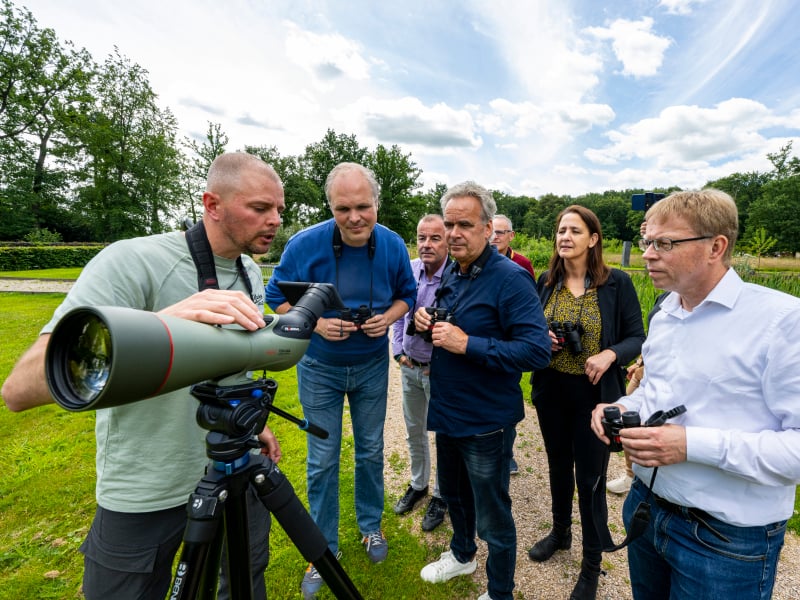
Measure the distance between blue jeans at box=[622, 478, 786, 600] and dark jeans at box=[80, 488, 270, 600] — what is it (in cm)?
212

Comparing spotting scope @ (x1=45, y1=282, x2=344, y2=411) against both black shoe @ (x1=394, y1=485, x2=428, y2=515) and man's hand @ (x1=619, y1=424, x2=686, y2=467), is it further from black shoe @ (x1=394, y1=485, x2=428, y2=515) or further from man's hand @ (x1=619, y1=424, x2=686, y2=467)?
black shoe @ (x1=394, y1=485, x2=428, y2=515)

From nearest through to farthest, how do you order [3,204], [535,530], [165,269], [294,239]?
1. [165,269]
2. [294,239]
3. [535,530]
4. [3,204]

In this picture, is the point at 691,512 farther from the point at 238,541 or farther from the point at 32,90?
the point at 32,90

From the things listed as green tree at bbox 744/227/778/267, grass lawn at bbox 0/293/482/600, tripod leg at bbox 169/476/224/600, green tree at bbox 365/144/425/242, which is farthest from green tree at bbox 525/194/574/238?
tripod leg at bbox 169/476/224/600

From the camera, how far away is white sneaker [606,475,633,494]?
371 centimetres

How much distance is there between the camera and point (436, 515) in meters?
3.40

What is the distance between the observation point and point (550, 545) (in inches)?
118

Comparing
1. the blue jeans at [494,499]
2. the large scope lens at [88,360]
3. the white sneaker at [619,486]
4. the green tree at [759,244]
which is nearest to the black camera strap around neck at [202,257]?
the large scope lens at [88,360]

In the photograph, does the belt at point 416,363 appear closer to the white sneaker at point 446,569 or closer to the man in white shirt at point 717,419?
the white sneaker at point 446,569

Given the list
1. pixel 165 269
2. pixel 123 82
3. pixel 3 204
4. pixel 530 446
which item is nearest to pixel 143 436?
pixel 165 269

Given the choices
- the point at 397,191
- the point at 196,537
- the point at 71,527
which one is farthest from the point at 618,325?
the point at 397,191

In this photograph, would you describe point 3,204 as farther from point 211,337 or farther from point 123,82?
point 211,337

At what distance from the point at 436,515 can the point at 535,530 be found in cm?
90

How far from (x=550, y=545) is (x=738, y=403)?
88.3 inches
